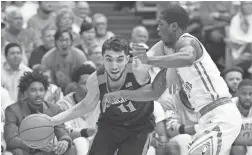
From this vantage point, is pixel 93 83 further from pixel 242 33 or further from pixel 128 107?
pixel 242 33

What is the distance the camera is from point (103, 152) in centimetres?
642

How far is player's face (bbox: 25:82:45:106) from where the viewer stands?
802cm

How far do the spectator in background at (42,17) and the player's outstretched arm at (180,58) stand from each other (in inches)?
223

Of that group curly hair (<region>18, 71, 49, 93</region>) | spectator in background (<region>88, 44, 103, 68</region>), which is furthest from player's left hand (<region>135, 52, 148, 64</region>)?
spectator in background (<region>88, 44, 103, 68</region>)

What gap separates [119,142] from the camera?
655 centimetres

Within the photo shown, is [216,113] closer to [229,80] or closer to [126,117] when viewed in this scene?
[126,117]

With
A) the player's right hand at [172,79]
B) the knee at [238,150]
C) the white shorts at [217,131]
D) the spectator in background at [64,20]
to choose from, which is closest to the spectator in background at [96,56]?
the spectator in background at [64,20]

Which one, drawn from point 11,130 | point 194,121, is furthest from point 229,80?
point 11,130

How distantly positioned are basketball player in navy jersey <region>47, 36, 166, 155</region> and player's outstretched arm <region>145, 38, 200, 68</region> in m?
0.63

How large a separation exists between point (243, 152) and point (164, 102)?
4.88 ft

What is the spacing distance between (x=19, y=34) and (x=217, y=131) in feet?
18.2

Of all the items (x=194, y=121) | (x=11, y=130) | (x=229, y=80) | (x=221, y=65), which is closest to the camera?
(x=11, y=130)

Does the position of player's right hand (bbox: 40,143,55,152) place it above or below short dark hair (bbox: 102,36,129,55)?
below

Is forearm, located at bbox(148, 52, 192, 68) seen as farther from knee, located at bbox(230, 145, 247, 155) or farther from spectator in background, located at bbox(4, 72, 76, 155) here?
knee, located at bbox(230, 145, 247, 155)
